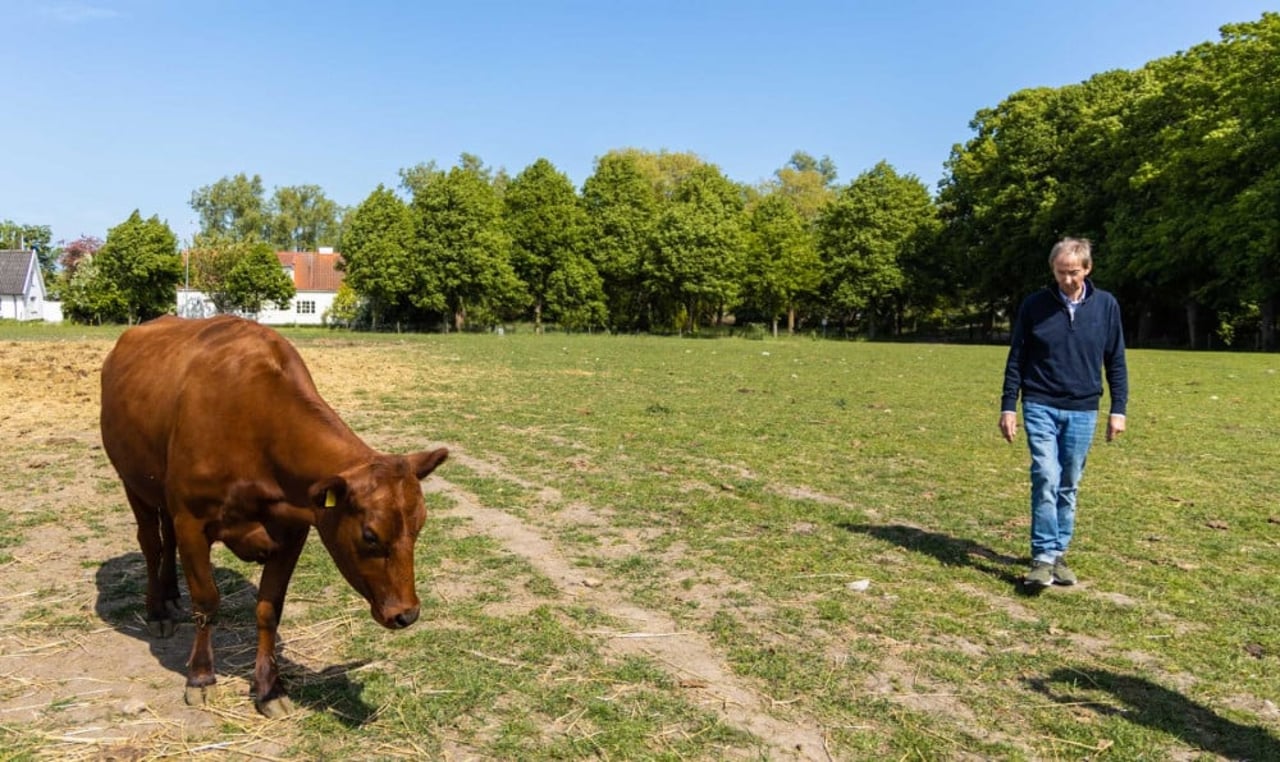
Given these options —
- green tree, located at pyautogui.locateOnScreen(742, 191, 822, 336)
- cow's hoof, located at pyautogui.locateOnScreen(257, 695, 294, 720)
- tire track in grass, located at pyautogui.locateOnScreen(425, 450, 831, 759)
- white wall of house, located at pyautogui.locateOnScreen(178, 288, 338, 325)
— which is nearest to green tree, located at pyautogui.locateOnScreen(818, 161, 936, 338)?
green tree, located at pyautogui.locateOnScreen(742, 191, 822, 336)

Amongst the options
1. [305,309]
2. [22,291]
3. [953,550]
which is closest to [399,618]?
[953,550]

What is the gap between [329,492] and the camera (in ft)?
12.1

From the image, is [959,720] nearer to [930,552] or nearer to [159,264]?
[930,552]

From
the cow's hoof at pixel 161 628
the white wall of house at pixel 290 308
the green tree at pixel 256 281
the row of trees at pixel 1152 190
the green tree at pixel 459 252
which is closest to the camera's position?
the cow's hoof at pixel 161 628

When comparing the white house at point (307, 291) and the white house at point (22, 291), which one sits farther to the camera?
the white house at point (307, 291)

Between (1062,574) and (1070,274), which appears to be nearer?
(1062,574)

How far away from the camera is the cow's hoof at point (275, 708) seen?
13.6 feet

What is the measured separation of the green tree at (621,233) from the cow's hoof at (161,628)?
6515cm

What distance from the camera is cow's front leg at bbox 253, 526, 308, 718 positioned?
4184 millimetres

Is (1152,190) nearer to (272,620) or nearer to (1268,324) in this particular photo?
(1268,324)

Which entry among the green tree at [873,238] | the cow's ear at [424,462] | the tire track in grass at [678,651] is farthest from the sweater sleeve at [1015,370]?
the green tree at [873,238]

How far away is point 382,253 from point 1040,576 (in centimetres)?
6534

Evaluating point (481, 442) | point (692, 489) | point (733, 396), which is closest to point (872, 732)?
point (692, 489)

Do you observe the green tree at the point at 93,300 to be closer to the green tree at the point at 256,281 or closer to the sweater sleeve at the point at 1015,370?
the green tree at the point at 256,281
